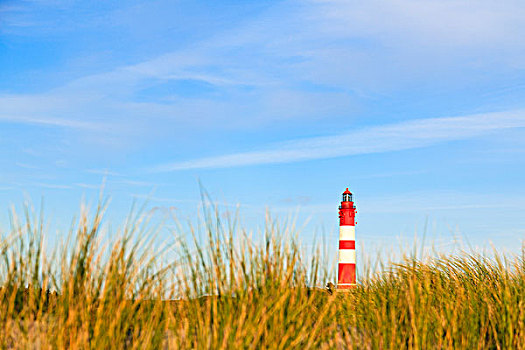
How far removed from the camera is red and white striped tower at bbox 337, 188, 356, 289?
14562 millimetres

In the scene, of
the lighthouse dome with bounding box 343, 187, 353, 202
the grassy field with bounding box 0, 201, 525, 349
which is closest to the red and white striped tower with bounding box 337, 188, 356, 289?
the lighthouse dome with bounding box 343, 187, 353, 202

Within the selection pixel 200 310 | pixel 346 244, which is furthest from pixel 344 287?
pixel 200 310

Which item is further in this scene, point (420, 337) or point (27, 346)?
point (420, 337)

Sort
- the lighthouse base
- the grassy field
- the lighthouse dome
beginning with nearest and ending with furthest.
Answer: the grassy field
the lighthouse base
the lighthouse dome

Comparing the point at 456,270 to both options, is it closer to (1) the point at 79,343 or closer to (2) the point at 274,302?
(2) the point at 274,302

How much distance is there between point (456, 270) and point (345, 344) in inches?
105

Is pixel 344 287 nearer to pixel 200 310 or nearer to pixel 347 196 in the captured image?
pixel 347 196

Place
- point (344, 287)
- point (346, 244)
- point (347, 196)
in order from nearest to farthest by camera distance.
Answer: point (344, 287)
point (346, 244)
point (347, 196)

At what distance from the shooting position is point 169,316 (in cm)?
444

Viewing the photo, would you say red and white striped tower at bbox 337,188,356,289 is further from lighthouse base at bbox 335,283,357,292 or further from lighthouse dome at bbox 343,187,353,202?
lighthouse base at bbox 335,283,357,292

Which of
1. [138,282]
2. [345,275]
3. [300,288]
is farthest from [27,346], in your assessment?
[345,275]

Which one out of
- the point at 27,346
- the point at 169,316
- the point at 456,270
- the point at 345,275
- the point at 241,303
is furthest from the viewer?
the point at 345,275

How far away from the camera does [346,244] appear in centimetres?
1468

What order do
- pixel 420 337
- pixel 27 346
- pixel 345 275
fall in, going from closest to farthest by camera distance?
pixel 27 346
pixel 420 337
pixel 345 275
